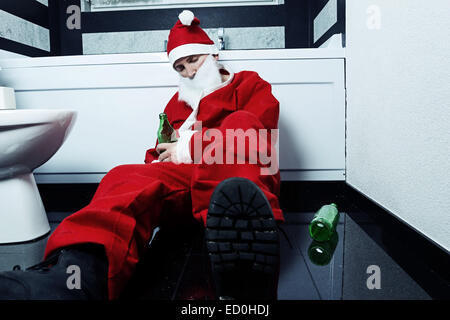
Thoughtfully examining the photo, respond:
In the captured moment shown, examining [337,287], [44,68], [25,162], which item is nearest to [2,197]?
[25,162]

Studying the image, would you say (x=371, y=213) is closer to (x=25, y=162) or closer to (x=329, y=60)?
(x=329, y=60)

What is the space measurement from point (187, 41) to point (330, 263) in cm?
85

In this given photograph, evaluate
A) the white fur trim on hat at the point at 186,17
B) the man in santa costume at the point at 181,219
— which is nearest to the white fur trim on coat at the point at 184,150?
the man in santa costume at the point at 181,219

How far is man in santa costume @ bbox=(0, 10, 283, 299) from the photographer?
21.5 inches

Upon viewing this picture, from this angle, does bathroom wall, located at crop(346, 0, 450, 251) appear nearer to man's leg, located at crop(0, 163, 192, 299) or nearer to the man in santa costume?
the man in santa costume

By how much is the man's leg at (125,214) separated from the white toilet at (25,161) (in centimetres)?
29

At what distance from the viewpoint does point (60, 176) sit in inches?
57.2

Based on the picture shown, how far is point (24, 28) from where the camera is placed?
1729 mm

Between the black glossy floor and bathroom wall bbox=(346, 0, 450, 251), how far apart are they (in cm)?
7

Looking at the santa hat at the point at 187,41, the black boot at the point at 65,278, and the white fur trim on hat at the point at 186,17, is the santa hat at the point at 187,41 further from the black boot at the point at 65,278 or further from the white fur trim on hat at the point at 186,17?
the black boot at the point at 65,278

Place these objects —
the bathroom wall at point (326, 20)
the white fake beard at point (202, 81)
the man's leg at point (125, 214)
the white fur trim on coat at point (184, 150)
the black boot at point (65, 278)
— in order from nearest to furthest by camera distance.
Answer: the black boot at point (65, 278), the man's leg at point (125, 214), the white fur trim on coat at point (184, 150), the white fake beard at point (202, 81), the bathroom wall at point (326, 20)

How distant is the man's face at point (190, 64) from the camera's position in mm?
1135

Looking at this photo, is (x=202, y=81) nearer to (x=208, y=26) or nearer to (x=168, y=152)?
(x=168, y=152)


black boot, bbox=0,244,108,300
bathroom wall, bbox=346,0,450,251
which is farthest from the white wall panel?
black boot, bbox=0,244,108,300
